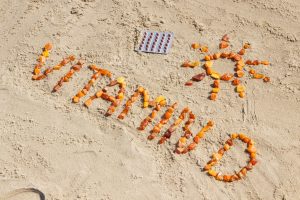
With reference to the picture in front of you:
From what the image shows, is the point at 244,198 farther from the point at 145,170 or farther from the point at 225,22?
the point at 225,22

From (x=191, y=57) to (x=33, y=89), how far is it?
2.16 metres

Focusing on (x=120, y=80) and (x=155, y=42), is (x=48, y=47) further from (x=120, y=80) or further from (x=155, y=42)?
(x=155, y=42)

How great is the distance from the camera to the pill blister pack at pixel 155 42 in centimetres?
619

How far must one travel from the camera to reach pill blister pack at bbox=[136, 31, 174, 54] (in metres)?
6.19

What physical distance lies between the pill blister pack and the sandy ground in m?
0.10

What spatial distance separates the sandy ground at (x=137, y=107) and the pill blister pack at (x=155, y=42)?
10 centimetres

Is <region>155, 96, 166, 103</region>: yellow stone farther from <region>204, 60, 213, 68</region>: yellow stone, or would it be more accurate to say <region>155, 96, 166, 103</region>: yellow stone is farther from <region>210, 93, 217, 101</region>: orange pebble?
<region>204, 60, 213, 68</region>: yellow stone

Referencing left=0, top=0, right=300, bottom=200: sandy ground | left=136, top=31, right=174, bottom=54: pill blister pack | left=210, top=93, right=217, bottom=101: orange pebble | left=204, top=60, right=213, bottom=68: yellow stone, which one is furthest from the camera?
left=136, top=31, right=174, bottom=54: pill blister pack

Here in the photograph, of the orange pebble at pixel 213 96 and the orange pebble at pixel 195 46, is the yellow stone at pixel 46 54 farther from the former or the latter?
the orange pebble at pixel 213 96

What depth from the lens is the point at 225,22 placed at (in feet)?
21.1

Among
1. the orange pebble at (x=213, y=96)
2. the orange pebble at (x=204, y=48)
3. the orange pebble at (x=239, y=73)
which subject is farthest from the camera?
the orange pebble at (x=204, y=48)

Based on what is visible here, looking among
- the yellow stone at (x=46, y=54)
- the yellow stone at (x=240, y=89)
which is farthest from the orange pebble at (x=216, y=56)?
the yellow stone at (x=46, y=54)

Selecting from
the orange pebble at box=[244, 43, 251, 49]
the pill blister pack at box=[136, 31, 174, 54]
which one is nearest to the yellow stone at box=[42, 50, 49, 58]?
the pill blister pack at box=[136, 31, 174, 54]

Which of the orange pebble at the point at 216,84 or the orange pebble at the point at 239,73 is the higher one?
the orange pebble at the point at 239,73
